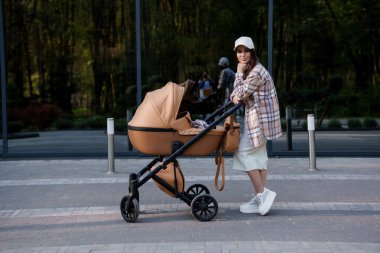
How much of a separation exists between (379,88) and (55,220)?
778 cm

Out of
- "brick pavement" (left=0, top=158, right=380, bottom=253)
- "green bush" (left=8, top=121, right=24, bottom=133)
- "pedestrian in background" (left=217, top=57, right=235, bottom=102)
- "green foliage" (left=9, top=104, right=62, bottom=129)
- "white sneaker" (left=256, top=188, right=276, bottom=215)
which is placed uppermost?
"pedestrian in background" (left=217, top=57, right=235, bottom=102)

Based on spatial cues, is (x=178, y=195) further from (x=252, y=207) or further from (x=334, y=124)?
(x=334, y=124)

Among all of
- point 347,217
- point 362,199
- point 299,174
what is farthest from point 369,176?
point 347,217

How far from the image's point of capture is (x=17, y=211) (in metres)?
8.80

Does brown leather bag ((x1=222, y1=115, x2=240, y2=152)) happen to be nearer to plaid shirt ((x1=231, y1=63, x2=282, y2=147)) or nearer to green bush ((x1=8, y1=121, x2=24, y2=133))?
plaid shirt ((x1=231, y1=63, x2=282, y2=147))

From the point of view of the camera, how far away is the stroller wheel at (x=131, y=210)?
7.91 metres

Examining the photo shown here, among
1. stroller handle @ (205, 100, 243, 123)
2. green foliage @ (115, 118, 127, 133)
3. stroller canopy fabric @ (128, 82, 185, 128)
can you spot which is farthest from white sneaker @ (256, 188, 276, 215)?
green foliage @ (115, 118, 127, 133)

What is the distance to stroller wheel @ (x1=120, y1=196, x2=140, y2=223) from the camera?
791cm

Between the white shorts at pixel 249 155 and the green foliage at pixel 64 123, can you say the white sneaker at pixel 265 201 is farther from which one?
the green foliage at pixel 64 123

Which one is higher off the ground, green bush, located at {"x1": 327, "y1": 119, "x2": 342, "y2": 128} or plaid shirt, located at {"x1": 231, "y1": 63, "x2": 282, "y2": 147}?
plaid shirt, located at {"x1": 231, "y1": 63, "x2": 282, "y2": 147}

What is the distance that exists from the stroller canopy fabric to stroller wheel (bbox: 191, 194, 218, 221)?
2.75ft

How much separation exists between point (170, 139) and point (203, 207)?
0.79m

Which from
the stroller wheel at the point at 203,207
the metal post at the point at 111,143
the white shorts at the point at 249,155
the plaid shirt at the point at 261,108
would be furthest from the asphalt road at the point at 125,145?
the stroller wheel at the point at 203,207

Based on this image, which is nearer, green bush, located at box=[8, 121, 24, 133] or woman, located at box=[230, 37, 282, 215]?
woman, located at box=[230, 37, 282, 215]
